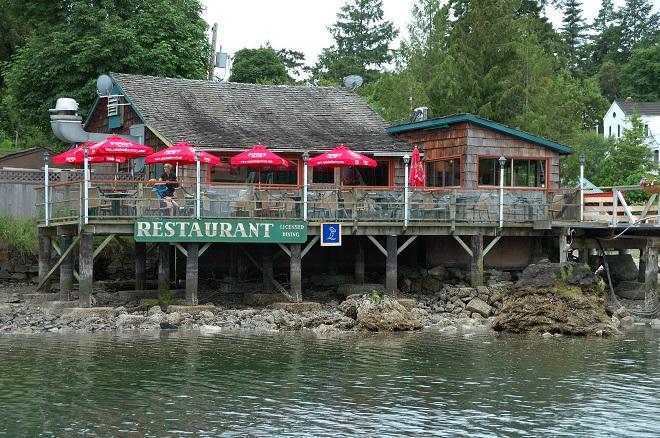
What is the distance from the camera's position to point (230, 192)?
1172 inches

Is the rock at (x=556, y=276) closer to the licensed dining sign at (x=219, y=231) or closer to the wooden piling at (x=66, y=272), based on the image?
the licensed dining sign at (x=219, y=231)

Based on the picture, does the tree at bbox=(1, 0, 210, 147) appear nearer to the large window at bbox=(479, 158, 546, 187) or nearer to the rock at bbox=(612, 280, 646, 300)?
the large window at bbox=(479, 158, 546, 187)

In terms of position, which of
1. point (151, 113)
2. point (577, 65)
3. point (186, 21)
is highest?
point (577, 65)

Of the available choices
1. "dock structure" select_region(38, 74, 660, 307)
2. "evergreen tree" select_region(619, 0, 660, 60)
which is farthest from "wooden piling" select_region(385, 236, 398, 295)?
"evergreen tree" select_region(619, 0, 660, 60)

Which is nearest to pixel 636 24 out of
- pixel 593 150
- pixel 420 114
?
pixel 593 150

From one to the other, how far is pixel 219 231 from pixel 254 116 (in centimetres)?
729

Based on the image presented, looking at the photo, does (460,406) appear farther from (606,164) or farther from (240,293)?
(606,164)

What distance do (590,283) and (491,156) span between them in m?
6.23

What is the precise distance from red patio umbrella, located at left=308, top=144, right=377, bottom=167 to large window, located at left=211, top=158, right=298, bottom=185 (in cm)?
233

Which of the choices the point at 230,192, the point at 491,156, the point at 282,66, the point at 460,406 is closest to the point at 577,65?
the point at 282,66

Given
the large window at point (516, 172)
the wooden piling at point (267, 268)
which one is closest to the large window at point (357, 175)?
the large window at point (516, 172)

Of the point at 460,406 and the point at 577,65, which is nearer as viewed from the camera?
the point at 460,406

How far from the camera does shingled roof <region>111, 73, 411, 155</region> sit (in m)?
33.2

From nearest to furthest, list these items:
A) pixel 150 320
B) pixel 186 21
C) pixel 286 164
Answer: pixel 150 320, pixel 286 164, pixel 186 21
